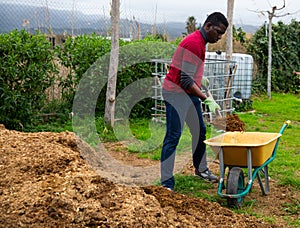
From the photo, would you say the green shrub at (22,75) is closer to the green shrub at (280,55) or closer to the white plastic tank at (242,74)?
the white plastic tank at (242,74)

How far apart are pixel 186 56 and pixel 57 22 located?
508 cm

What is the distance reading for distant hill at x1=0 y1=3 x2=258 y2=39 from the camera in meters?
7.59

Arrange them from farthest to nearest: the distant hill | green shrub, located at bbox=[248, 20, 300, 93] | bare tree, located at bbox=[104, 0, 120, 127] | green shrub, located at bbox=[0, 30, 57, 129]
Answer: green shrub, located at bbox=[248, 20, 300, 93]
the distant hill
bare tree, located at bbox=[104, 0, 120, 127]
green shrub, located at bbox=[0, 30, 57, 129]

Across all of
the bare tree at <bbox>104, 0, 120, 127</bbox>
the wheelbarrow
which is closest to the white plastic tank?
the bare tree at <bbox>104, 0, 120, 127</bbox>

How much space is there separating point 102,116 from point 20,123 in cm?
164

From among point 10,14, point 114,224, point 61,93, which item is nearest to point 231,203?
point 114,224

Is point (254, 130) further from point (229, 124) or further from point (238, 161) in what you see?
point (238, 161)

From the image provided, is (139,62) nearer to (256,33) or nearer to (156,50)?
(156,50)

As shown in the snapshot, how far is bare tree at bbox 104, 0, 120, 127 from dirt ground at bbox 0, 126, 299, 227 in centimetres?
254

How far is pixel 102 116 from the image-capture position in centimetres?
812

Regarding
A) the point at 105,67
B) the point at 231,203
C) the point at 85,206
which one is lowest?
the point at 231,203

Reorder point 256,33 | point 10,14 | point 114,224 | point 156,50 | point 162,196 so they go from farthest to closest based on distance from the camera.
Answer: point 256,33 < point 156,50 < point 10,14 < point 162,196 < point 114,224

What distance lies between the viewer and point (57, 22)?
8820mm

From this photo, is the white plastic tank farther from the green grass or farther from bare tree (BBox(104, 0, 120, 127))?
bare tree (BBox(104, 0, 120, 127))
